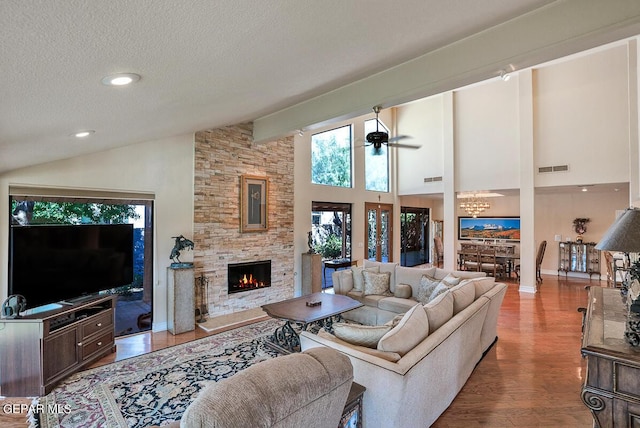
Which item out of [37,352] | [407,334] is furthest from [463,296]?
[37,352]

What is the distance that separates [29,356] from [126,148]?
2845 mm

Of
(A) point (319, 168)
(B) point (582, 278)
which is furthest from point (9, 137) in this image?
(B) point (582, 278)

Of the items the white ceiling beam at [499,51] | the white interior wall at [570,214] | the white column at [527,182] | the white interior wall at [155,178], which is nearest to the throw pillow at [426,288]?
the white ceiling beam at [499,51]

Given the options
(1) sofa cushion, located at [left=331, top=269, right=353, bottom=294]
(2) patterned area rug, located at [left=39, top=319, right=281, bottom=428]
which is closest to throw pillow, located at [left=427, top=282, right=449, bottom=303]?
(1) sofa cushion, located at [left=331, top=269, right=353, bottom=294]

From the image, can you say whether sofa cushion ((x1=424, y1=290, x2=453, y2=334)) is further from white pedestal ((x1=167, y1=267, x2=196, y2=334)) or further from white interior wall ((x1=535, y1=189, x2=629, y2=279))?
white interior wall ((x1=535, y1=189, x2=629, y2=279))

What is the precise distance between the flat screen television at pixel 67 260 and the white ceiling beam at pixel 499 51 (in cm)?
338

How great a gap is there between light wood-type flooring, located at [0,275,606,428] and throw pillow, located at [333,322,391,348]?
96cm

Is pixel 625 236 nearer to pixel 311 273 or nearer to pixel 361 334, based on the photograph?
pixel 361 334

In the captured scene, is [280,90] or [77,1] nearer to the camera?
[77,1]

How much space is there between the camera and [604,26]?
2197 millimetres

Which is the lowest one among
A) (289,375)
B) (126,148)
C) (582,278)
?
(582,278)

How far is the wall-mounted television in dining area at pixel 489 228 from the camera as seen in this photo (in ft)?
35.0

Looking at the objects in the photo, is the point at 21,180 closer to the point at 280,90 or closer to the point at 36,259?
the point at 36,259

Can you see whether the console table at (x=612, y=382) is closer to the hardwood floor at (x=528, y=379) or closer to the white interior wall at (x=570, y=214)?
the hardwood floor at (x=528, y=379)
